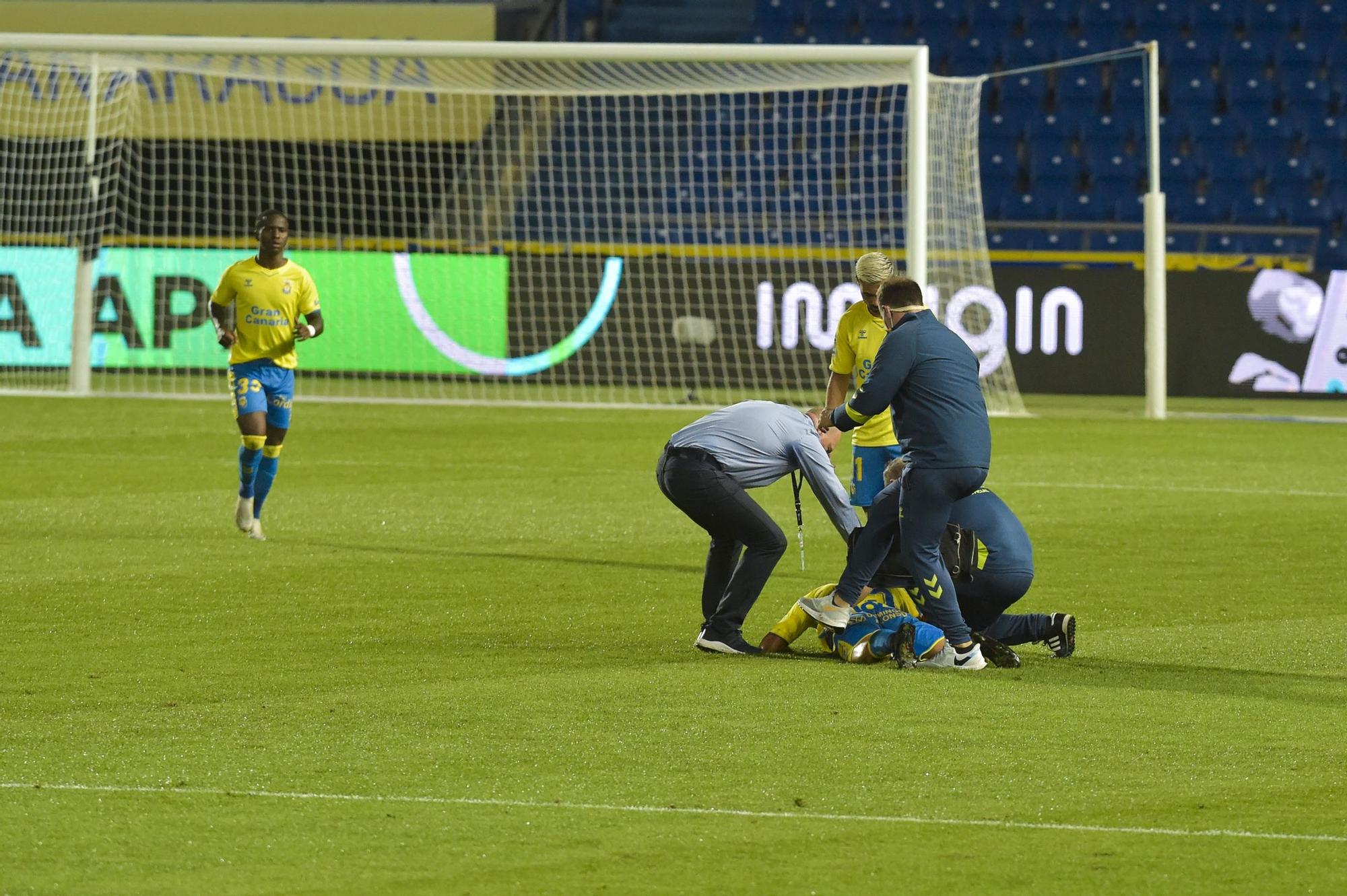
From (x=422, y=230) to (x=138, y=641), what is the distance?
2109cm

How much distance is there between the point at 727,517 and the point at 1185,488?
7247mm

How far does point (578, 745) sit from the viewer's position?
19.7 feet

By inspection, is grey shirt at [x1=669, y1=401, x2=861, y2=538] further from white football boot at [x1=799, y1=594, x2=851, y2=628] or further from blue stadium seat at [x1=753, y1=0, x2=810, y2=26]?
blue stadium seat at [x1=753, y1=0, x2=810, y2=26]

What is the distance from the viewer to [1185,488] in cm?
1409

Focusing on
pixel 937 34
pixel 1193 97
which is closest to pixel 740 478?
pixel 937 34

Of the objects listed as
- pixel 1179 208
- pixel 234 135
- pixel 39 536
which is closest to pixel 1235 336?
pixel 1179 208

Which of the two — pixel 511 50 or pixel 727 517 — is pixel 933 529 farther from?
pixel 511 50

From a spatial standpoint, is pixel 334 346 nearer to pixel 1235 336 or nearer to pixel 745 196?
pixel 745 196

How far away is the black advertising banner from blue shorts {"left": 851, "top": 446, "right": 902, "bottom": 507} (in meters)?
12.7

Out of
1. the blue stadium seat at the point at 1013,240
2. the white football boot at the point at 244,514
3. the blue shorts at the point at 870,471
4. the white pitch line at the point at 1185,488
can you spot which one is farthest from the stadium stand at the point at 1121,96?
the blue shorts at the point at 870,471

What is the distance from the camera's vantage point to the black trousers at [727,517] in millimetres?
7652

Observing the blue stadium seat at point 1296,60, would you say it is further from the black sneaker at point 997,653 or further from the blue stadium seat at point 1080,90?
the black sneaker at point 997,653

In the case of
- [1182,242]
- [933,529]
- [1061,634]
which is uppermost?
[1182,242]

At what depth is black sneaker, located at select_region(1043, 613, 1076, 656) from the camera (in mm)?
7570
